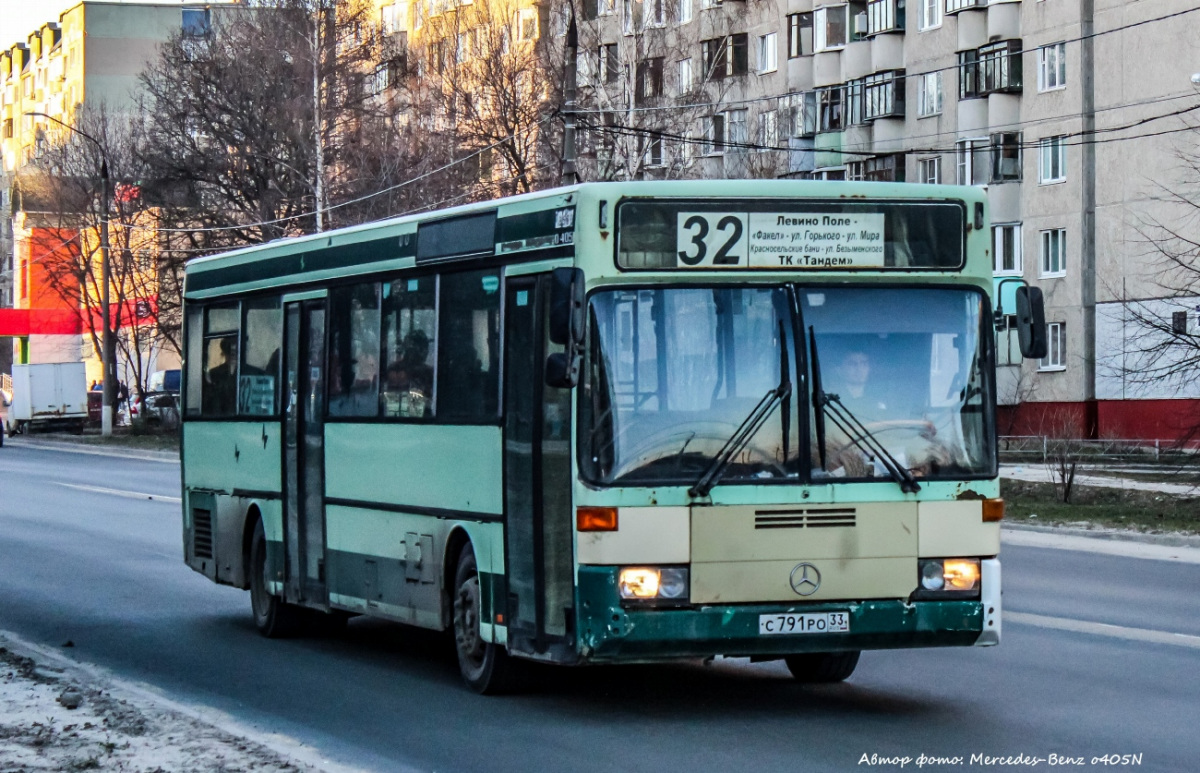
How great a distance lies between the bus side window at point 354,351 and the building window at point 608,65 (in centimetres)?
3933

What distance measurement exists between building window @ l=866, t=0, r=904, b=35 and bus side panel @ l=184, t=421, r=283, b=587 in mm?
47779

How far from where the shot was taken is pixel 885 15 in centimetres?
6112

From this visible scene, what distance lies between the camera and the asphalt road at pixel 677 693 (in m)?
8.77

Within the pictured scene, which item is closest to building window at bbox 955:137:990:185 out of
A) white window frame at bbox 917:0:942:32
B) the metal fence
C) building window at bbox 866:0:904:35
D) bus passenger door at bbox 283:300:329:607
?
white window frame at bbox 917:0:942:32

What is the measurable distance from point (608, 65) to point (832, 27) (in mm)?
11627

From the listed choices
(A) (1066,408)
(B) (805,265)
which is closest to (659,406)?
(B) (805,265)

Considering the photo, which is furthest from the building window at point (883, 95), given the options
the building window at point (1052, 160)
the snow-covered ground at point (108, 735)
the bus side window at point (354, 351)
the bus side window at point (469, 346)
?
the snow-covered ground at point (108, 735)

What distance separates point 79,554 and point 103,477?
19.1 m

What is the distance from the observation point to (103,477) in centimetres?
3969

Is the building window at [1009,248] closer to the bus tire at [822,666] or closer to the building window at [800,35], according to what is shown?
the building window at [800,35]

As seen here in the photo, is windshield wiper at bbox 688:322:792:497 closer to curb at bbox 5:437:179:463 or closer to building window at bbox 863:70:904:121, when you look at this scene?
curb at bbox 5:437:179:463

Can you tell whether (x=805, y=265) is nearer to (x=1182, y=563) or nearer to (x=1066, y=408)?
(x=1182, y=563)

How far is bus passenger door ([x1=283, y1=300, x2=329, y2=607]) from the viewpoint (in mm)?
12969

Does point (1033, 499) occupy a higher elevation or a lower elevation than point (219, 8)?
lower
